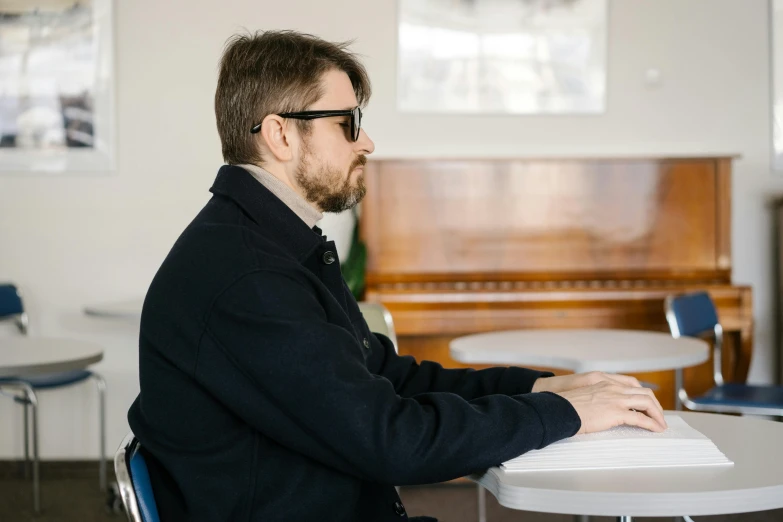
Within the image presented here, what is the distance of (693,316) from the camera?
330 centimetres

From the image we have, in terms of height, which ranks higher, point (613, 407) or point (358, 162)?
point (358, 162)

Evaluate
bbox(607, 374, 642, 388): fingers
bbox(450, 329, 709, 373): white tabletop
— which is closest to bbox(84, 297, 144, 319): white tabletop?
bbox(450, 329, 709, 373): white tabletop

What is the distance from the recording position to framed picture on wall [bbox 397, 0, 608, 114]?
4305mm

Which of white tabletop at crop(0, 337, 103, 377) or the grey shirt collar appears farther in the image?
white tabletop at crop(0, 337, 103, 377)

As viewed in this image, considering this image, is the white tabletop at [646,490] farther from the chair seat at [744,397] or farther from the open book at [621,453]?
the chair seat at [744,397]

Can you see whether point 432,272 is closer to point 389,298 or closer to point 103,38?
point 389,298

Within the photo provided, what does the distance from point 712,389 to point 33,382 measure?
264 centimetres

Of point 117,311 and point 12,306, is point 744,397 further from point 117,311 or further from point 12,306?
point 12,306

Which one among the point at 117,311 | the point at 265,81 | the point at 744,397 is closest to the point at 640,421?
the point at 265,81

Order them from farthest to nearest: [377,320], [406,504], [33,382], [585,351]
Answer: [33,382]
[406,504]
[585,351]
[377,320]

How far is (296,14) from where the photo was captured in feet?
14.3

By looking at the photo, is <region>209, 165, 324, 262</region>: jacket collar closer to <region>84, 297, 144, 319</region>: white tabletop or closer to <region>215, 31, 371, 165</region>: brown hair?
<region>215, 31, 371, 165</region>: brown hair

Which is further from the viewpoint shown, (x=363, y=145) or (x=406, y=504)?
(x=406, y=504)

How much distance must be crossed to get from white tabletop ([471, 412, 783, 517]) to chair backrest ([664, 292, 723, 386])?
79.6 inches
